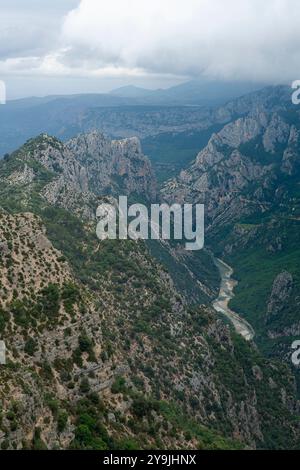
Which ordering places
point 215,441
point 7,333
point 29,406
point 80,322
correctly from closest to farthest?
point 29,406
point 7,333
point 80,322
point 215,441

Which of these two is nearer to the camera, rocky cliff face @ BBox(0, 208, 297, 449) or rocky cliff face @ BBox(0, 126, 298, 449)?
rocky cliff face @ BBox(0, 208, 297, 449)

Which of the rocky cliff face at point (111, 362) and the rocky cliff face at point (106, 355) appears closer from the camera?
the rocky cliff face at point (111, 362)

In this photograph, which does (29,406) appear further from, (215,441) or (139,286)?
(139,286)

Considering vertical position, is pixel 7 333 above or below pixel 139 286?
above

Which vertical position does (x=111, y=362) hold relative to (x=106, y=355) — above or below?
below

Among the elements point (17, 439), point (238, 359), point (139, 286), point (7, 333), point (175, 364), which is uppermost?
point (7, 333)

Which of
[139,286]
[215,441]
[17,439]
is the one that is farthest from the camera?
[139,286]
